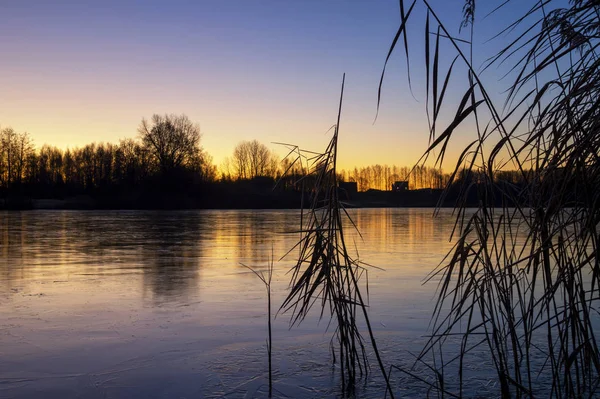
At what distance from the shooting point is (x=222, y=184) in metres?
65.4

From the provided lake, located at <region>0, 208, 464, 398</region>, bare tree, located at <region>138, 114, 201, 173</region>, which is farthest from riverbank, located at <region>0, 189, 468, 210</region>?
lake, located at <region>0, 208, 464, 398</region>

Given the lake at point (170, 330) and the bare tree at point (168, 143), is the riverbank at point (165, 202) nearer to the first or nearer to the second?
the bare tree at point (168, 143)

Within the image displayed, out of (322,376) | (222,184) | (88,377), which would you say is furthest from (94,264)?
(222,184)

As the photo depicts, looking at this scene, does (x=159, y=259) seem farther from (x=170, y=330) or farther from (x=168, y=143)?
(x=168, y=143)

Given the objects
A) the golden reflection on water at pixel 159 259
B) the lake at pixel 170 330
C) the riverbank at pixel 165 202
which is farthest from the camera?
the riverbank at pixel 165 202

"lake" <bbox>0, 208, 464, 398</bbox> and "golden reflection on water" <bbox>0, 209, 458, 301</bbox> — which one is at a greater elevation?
"golden reflection on water" <bbox>0, 209, 458, 301</bbox>

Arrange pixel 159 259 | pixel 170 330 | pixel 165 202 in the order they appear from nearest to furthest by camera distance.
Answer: pixel 170 330 < pixel 159 259 < pixel 165 202

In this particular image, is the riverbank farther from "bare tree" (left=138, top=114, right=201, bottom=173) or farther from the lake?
the lake

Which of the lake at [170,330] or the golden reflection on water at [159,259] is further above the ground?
the golden reflection on water at [159,259]

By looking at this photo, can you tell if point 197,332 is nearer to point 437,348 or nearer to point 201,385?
point 201,385

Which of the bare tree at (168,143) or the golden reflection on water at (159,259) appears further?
the bare tree at (168,143)

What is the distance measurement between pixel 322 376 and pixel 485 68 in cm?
267

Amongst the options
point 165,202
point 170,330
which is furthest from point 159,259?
point 165,202

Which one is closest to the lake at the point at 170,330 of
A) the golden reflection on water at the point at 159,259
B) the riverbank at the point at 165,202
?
the golden reflection on water at the point at 159,259
